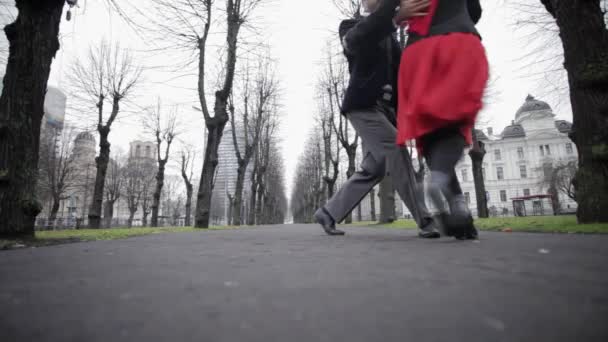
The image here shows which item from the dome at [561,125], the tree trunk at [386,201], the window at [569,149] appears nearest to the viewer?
the tree trunk at [386,201]

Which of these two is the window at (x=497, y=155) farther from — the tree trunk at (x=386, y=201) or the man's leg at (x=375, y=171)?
the man's leg at (x=375, y=171)

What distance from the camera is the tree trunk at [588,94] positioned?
12.8 ft

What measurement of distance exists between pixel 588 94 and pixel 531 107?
6626 centimetres

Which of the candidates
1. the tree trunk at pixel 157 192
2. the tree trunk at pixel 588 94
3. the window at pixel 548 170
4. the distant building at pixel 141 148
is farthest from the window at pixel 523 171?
the distant building at pixel 141 148

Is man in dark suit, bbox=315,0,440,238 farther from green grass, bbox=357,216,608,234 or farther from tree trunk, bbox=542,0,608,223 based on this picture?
tree trunk, bbox=542,0,608,223

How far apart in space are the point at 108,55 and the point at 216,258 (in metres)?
22.5

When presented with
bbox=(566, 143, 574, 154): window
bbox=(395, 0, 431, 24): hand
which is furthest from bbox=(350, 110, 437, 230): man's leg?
bbox=(566, 143, 574, 154): window

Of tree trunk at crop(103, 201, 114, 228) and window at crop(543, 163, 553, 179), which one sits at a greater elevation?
window at crop(543, 163, 553, 179)

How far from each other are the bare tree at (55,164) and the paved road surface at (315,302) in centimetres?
3228

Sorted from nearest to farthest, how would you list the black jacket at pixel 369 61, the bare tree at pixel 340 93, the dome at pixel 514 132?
the black jacket at pixel 369 61 → the bare tree at pixel 340 93 → the dome at pixel 514 132

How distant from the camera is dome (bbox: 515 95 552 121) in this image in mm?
56062

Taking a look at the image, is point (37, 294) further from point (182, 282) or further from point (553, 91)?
point (553, 91)

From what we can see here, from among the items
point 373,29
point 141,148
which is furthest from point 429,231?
point 141,148

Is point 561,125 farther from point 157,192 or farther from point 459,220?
point 459,220
